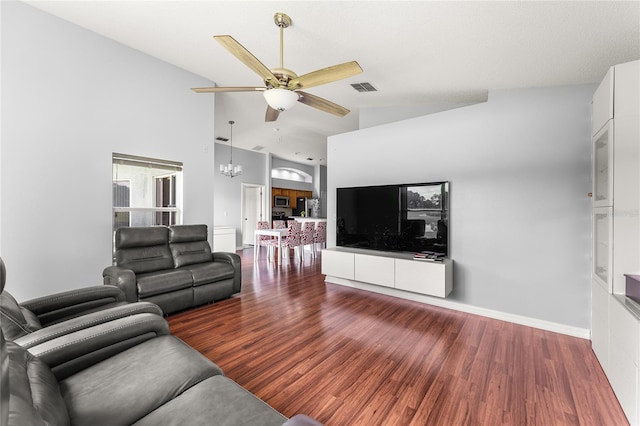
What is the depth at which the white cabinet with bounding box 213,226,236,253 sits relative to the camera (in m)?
6.68

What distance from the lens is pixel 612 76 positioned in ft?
6.56

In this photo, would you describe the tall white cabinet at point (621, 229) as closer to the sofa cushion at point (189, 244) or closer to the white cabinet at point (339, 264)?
the white cabinet at point (339, 264)

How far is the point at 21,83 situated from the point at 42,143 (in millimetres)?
594

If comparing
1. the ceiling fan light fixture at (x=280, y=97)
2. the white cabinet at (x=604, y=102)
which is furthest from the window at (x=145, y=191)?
the white cabinet at (x=604, y=102)

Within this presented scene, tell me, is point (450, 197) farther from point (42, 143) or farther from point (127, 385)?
point (42, 143)

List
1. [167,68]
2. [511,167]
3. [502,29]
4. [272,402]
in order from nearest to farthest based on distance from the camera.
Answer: [272,402] → [502,29] → [511,167] → [167,68]

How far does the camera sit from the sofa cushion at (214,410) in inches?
40.9

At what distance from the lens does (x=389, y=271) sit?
380cm

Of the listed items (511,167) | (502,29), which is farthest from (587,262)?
(502,29)

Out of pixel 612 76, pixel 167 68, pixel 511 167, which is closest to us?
pixel 612 76

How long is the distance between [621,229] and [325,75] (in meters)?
2.49

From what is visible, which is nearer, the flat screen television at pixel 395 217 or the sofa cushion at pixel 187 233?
the flat screen television at pixel 395 217

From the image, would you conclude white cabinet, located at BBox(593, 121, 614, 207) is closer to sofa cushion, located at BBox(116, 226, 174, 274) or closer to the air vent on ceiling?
the air vent on ceiling

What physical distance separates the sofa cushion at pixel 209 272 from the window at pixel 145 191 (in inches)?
38.9
